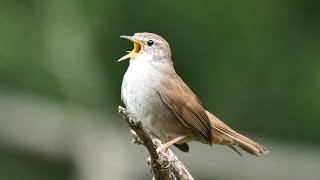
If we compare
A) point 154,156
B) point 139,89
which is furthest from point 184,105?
point 154,156

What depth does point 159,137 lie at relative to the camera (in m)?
9.00

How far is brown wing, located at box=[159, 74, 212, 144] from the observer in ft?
29.2

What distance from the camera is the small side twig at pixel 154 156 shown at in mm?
7898

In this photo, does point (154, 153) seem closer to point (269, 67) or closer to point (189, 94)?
point (189, 94)

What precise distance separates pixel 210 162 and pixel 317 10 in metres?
3.53

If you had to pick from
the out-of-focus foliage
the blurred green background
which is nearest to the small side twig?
the blurred green background

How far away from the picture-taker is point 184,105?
9008 mm

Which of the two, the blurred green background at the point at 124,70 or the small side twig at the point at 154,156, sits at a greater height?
the blurred green background at the point at 124,70

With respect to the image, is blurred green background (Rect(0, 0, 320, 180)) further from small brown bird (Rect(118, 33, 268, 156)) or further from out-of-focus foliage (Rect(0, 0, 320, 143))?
small brown bird (Rect(118, 33, 268, 156))

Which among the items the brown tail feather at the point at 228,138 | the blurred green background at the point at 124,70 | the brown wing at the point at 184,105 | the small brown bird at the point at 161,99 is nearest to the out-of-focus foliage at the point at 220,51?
the blurred green background at the point at 124,70

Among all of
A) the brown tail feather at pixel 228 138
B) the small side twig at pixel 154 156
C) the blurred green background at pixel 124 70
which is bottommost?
the small side twig at pixel 154 156

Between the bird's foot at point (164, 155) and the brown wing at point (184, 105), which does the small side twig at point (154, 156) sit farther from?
the brown wing at point (184, 105)

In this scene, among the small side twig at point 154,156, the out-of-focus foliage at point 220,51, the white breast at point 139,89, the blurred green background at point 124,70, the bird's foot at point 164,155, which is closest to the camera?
the small side twig at point 154,156

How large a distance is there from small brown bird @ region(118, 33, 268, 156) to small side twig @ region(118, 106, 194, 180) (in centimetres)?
17
